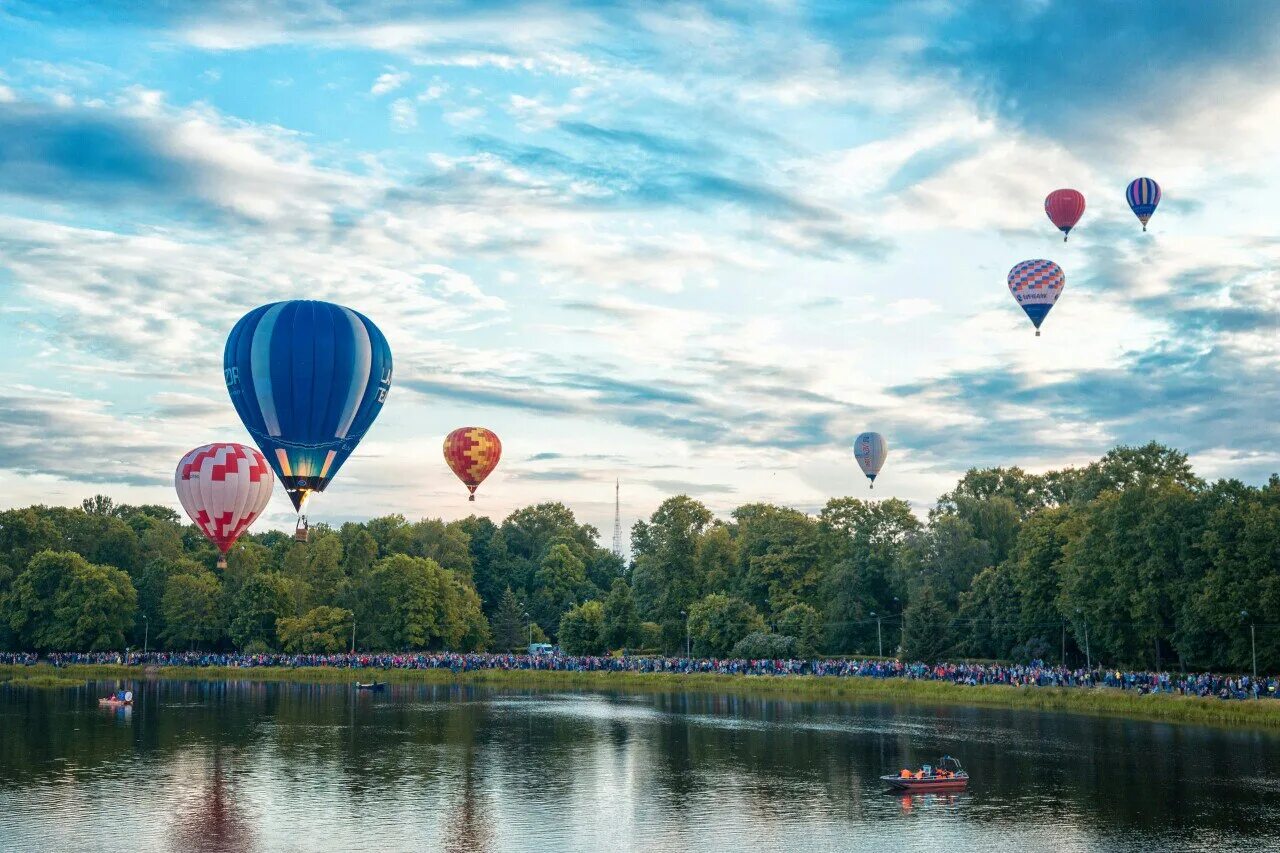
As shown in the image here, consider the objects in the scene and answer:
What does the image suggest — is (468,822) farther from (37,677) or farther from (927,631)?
(37,677)

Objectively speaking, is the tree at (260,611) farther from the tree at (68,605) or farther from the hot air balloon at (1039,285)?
the hot air balloon at (1039,285)

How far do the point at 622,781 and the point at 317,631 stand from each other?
7416cm

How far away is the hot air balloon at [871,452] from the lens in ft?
350

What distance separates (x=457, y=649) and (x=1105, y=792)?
84758 mm

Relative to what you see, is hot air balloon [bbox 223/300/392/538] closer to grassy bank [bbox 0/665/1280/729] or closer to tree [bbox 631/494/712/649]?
grassy bank [bbox 0/665/1280/729]

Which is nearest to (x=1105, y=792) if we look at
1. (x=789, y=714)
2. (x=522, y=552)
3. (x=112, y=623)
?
(x=789, y=714)

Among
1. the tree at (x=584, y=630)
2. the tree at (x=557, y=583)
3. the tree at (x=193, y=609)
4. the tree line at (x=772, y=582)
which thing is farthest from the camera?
the tree at (x=557, y=583)

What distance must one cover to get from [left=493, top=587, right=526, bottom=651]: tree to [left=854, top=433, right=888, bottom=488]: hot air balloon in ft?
137

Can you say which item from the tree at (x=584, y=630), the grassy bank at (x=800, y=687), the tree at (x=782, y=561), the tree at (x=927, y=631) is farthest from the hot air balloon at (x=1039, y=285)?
the tree at (x=584, y=630)

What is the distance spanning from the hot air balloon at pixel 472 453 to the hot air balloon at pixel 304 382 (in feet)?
94.1

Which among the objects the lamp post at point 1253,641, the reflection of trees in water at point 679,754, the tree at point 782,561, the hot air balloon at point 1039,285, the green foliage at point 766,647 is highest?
the hot air balloon at point 1039,285

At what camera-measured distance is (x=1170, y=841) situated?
35.3 metres

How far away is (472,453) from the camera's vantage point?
89.1 m

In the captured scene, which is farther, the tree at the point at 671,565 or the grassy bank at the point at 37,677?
the tree at the point at 671,565
